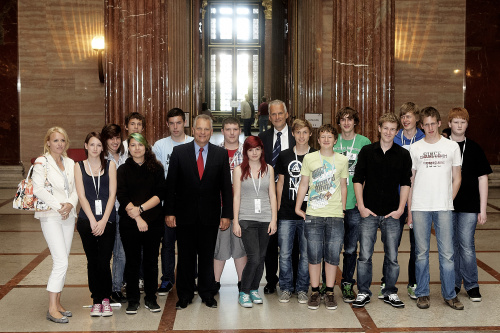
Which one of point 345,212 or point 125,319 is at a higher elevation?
point 345,212

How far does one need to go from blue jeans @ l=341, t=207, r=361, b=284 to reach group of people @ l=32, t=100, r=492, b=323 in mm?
10

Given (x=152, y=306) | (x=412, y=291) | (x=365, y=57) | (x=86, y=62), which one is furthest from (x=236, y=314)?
(x=86, y=62)

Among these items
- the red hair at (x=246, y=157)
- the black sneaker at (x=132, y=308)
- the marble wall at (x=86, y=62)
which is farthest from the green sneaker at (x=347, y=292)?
the marble wall at (x=86, y=62)

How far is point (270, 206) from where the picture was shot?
573 cm

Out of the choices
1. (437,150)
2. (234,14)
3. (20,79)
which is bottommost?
(437,150)

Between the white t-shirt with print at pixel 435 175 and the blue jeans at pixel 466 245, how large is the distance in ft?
1.08

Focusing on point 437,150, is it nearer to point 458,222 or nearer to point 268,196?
point 458,222

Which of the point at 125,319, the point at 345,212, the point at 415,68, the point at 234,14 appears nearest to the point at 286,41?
the point at 415,68

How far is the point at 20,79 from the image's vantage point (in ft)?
46.2

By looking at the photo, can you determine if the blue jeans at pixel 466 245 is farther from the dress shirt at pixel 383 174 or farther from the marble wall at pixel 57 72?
Result: the marble wall at pixel 57 72

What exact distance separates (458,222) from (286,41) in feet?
37.1

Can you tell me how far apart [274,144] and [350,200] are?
3.22 ft

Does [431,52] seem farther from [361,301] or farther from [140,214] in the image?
[140,214]

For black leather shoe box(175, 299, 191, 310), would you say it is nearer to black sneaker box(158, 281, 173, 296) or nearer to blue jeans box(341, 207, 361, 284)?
black sneaker box(158, 281, 173, 296)
